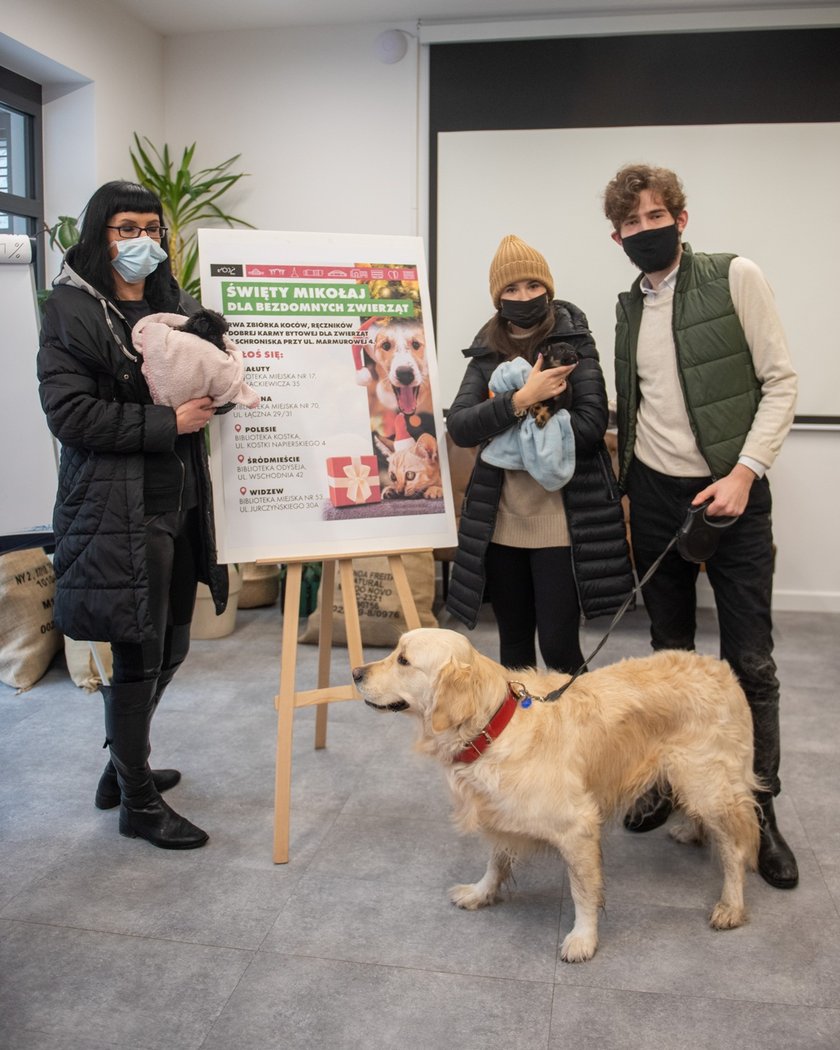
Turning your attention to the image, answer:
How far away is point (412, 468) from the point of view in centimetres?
244

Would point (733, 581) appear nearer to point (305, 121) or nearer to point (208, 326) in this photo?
point (208, 326)

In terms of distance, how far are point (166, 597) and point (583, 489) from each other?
1033 mm

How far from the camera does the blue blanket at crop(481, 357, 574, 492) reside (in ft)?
7.01

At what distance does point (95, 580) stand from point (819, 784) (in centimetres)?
208

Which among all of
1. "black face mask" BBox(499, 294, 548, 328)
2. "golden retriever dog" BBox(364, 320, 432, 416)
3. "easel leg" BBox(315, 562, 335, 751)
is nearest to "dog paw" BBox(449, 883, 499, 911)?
"easel leg" BBox(315, 562, 335, 751)

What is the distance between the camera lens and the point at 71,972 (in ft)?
6.03

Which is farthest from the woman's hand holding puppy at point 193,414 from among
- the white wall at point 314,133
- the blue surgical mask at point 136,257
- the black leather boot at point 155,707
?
the white wall at point 314,133

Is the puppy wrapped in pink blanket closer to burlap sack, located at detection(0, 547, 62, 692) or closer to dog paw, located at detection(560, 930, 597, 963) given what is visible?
dog paw, located at detection(560, 930, 597, 963)

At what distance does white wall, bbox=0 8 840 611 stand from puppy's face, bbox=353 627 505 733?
326 centimetres

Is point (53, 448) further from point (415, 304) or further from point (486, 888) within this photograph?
point (486, 888)

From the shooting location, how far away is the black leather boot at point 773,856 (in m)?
2.15

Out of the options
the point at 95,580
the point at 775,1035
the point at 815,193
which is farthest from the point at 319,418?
the point at 815,193

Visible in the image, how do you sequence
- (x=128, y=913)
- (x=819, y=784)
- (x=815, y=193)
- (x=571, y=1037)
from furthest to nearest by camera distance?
(x=815, y=193) < (x=819, y=784) < (x=128, y=913) < (x=571, y=1037)

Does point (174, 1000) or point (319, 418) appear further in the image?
point (319, 418)
